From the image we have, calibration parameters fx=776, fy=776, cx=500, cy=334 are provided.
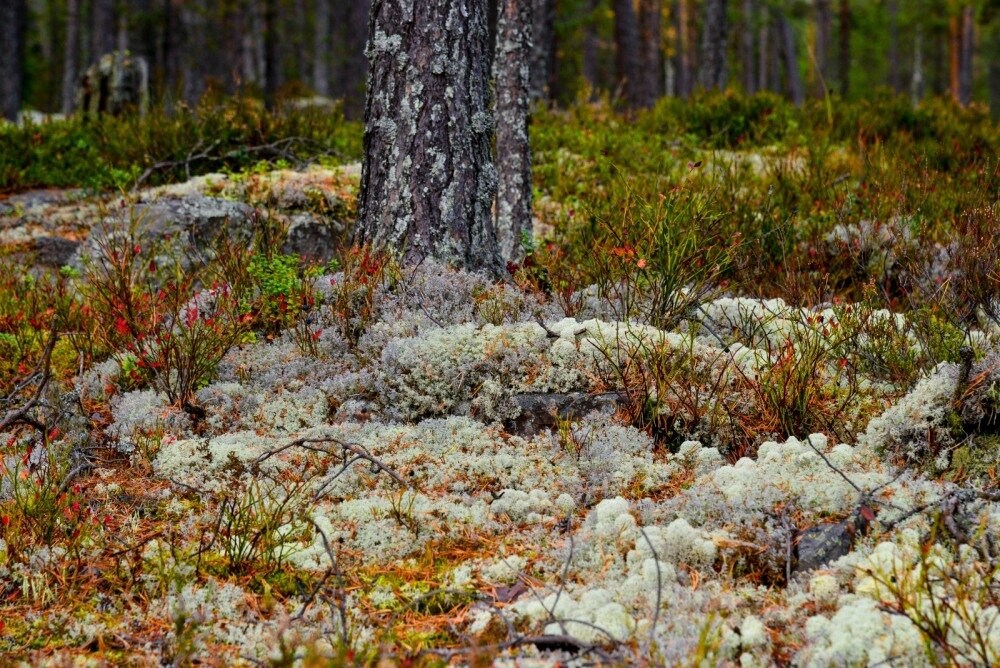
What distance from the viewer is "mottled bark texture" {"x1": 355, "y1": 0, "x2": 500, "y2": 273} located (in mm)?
4992

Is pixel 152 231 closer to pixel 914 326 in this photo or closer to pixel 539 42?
pixel 914 326

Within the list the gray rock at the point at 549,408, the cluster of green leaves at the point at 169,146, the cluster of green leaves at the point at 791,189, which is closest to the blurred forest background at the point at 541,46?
the cluster of green leaves at the point at 169,146

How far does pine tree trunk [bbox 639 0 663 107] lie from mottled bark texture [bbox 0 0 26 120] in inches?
548

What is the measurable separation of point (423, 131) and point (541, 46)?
8647 millimetres

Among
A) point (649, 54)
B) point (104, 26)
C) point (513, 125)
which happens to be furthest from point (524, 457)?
point (104, 26)

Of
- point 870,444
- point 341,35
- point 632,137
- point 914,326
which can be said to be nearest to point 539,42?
point 632,137

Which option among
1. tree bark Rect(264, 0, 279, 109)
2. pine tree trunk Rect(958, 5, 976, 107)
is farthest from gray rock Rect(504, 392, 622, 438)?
pine tree trunk Rect(958, 5, 976, 107)

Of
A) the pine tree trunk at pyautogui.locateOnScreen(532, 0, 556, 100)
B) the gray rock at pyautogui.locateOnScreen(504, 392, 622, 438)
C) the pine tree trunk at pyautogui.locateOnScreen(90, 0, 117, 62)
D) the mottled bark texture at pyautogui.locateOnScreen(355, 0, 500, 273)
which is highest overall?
the pine tree trunk at pyautogui.locateOnScreen(90, 0, 117, 62)

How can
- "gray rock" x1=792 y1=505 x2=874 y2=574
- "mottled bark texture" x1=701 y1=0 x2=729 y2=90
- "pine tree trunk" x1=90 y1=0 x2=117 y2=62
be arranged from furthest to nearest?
"pine tree trunk" x1=90 y1=0 x2=117 y2=62, "mottled bark texture" x1=701 y1=0 x2=729 y2=90, "gray rock" x1=792 y1=505 x2=874 y2=574

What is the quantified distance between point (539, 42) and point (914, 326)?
33.3ft

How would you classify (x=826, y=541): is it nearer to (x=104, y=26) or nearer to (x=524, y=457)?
(x=524, y=457)

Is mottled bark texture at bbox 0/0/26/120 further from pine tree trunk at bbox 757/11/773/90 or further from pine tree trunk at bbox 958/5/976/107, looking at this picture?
pine tree trunk at bbox 757/11/773/90

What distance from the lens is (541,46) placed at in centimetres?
1284

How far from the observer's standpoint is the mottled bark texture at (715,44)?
50.2ft
